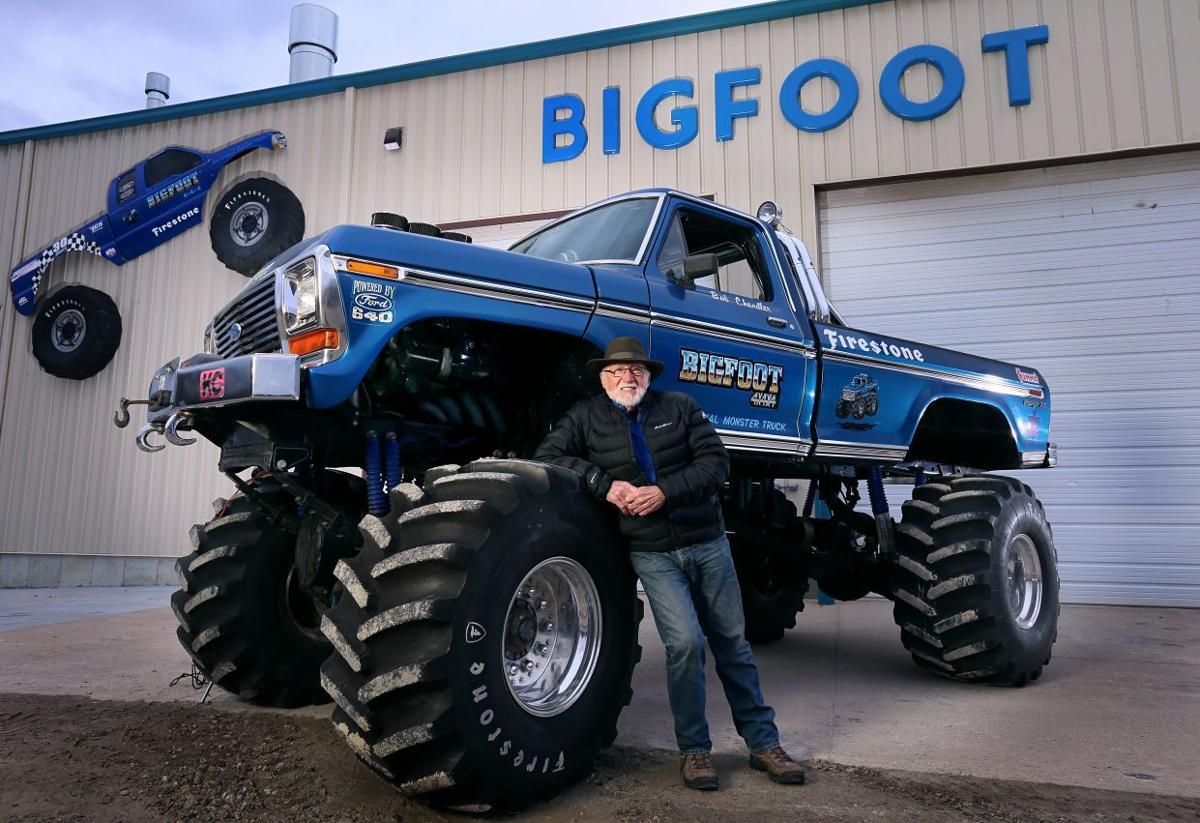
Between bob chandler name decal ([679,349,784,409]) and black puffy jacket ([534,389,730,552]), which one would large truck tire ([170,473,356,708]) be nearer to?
black puffy jacket ([534,389,730,552])

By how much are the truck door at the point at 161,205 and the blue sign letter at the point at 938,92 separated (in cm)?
966

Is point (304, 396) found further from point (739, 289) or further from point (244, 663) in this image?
point (739, 289)

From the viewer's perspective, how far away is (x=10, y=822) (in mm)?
2834

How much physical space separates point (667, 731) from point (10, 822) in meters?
2.71

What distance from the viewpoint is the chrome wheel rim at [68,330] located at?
12.3m

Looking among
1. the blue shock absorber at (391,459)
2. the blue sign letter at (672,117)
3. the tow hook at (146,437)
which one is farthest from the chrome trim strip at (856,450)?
the blue sign letter at (672,117)

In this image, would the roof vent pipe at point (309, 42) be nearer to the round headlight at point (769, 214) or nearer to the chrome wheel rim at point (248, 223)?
the chrome wheel rim at point (248, 223)

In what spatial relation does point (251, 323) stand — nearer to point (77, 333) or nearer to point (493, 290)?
point (493, 290)

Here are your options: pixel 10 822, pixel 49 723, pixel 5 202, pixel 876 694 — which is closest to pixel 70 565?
pixel 5 202

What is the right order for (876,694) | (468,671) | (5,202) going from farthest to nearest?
(5,202) → (876,694) → (468,671)

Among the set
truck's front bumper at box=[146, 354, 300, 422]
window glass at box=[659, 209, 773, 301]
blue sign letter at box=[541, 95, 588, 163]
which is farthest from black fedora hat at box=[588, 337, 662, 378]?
blue sign letter at box=[541, 95, 588, 163]

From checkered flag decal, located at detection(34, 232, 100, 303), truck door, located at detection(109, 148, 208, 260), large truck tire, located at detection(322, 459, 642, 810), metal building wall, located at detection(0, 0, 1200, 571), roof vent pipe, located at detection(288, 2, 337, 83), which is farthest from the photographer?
roof vent pipe, located at detection(288, 2, 337, 83)

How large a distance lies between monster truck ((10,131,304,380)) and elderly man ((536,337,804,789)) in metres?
9.56

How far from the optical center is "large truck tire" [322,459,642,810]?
275cm
